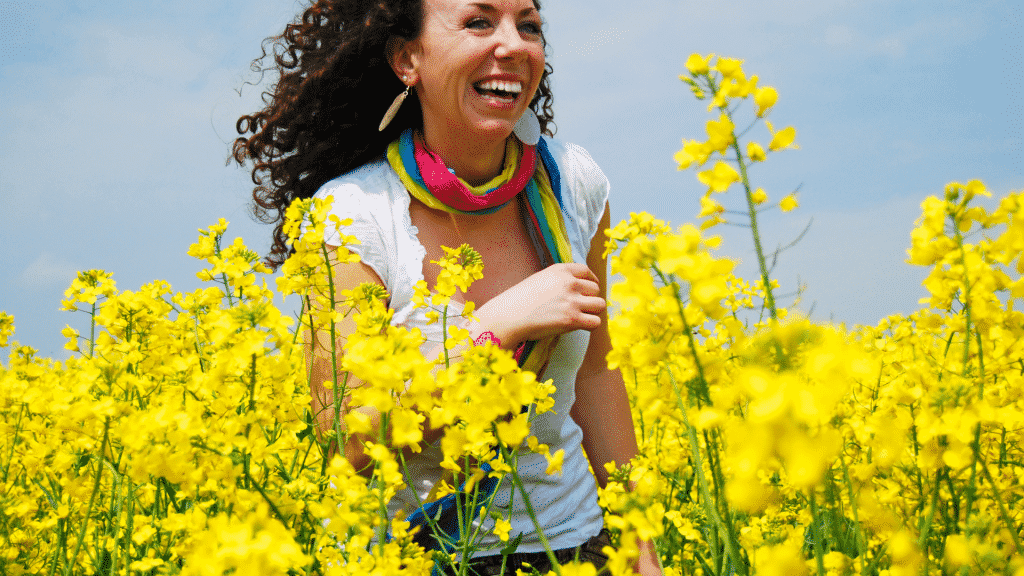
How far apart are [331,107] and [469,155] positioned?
59cm

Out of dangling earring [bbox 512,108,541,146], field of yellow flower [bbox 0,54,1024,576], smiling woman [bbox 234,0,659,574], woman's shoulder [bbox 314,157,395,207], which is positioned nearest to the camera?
field of yellow flower [bbox 0,54,1024,576]

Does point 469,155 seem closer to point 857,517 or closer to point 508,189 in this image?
point 508,189

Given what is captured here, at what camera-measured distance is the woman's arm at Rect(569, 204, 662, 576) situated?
7.97ft

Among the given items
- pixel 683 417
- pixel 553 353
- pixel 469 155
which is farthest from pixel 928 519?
pixel 469 155

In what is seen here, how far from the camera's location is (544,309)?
171cm

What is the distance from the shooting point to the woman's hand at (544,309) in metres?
1.71

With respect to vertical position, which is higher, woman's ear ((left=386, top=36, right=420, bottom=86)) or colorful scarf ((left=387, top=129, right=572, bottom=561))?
woman's ear ((left=386, top=36, right=420, bottom=86))

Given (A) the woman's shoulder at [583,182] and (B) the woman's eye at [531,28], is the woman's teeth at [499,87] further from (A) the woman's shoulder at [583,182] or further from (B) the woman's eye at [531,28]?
(A) the woman's shoulder at [583,182]

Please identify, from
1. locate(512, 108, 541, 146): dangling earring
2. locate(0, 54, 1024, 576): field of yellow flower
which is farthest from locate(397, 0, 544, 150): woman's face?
locate(0, 54, 1024, 576): field of yellow flower

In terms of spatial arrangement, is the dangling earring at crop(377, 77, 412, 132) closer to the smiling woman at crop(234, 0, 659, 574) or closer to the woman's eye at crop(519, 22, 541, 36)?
the smiling woman at crop(234, 0, 659, 574)

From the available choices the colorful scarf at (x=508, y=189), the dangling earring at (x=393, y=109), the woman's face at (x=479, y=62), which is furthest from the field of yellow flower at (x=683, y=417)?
the dangling earring at (x=393, y=109)

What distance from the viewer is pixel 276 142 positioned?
266 centimetres

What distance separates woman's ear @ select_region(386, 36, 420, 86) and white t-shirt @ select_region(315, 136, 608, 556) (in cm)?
29

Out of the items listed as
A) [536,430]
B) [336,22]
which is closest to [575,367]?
[536,430]
